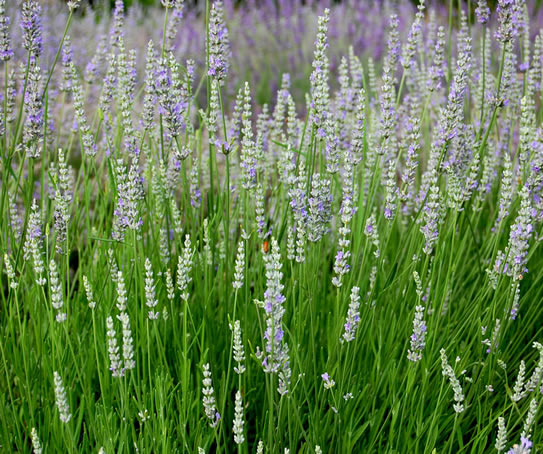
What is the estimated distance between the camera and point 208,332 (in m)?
2.28

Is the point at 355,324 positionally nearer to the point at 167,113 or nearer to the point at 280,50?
the point at 167,113

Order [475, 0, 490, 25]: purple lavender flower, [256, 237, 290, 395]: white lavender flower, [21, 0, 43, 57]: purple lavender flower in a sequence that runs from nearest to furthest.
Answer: [256, 237, 290, 395]: white lavender flower
[21, 0, 43, 57]: purple lavender flower
[475, 0, 490, 25]: purple lavender flower

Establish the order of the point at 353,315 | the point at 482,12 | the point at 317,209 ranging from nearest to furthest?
the point at 353,315 < the point at 317,209 < the point at 482,12

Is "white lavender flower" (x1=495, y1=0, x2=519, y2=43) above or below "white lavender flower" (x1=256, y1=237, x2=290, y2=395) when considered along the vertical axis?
above

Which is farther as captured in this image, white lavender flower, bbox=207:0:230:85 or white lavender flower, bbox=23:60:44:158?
white lavender flower, bbox=23:60:44:158

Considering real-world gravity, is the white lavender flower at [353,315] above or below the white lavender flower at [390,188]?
below

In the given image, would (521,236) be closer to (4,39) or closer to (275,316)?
(275,316)

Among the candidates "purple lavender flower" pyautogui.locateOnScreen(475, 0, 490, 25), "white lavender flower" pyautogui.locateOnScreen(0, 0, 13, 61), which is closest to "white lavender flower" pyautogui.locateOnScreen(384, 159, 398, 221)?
"purple lavender flower" pyautogui.locateOnScreen(475, 0, 490, 25)

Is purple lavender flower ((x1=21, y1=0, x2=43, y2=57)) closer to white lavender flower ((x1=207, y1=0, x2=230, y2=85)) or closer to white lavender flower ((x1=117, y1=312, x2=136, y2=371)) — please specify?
white lavender flower ((x1=207, y1=0, x2=230, y2=85))

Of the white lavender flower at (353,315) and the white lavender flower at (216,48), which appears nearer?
the white lavender flower at (353,315)

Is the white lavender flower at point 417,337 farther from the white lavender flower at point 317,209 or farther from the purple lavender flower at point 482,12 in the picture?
the purple lavender flower at point 482,12

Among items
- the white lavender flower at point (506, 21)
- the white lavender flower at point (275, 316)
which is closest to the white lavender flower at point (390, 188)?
the white lavender flower at point (275, 316)

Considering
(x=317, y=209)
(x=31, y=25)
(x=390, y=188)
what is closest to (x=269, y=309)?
(x=317, y=209)

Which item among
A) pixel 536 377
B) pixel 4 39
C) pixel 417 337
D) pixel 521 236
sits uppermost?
pixel 4 39
